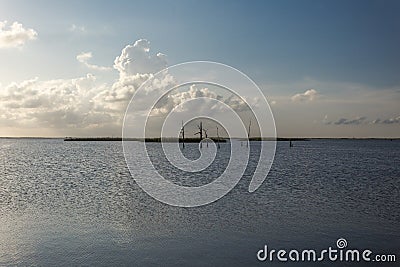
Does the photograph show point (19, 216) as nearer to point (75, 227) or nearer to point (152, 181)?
point (75, 227)

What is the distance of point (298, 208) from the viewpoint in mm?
24031

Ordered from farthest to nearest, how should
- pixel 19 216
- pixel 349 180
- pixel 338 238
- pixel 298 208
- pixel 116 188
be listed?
pixel 349 180 → pixel 116 188 → pixel 298 208 → pixel 19 216 → pixel 338 238

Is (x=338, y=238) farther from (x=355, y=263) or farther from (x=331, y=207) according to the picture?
(x=331, y=207)

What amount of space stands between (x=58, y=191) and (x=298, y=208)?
19.2m

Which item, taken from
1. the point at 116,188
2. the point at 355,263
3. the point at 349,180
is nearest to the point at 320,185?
the point at 349,180

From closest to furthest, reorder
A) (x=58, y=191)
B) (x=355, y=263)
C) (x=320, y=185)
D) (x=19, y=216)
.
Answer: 1. (x=355, y=263)
2. (x=19, y=216)
3. (x=58, y=191)
4. (x=320, y=185)

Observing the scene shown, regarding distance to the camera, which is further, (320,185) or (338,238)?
(320,185)

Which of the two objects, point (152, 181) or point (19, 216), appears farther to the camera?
point (152, 181)

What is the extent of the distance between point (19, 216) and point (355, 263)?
1784 centimetres

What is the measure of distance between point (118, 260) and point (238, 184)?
2183 cm

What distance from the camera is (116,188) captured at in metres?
33.2

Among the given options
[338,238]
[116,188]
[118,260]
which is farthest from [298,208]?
[116,188]

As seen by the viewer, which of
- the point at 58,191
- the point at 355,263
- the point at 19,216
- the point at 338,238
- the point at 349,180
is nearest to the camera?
the point at 355,263

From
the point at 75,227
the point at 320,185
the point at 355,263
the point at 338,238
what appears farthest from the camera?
the point at 320,185
